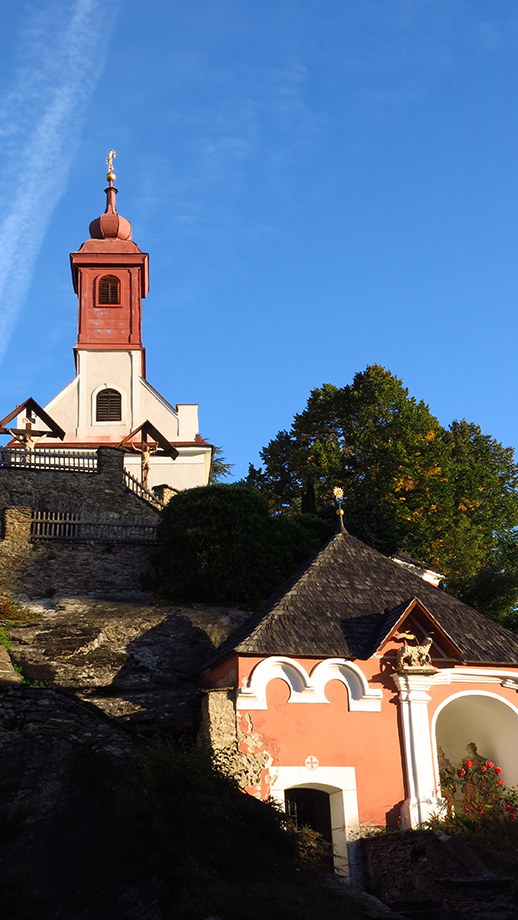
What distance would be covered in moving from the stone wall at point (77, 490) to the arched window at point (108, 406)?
1197 centimetres

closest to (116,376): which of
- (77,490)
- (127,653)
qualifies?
(77,490)

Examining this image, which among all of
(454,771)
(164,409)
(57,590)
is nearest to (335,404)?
(164,409)

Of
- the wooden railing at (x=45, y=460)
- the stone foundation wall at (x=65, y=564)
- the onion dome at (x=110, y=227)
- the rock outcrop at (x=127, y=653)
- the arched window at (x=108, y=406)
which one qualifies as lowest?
the rock outcrop at (x=127, y=653)

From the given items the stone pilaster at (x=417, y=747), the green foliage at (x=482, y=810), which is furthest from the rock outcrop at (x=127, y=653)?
the green foliage at (x=482, y=810)

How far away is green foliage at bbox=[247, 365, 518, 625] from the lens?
30.5 meters

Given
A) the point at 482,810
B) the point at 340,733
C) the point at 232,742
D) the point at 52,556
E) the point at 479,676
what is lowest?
the point at 482,810

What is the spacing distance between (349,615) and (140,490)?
15154 mm

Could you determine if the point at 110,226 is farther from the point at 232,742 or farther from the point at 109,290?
the point at 232,742

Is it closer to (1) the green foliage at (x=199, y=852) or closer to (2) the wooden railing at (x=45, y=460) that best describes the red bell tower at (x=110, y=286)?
(2) the wooden railing at (x=45, y=460)

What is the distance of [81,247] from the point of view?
45.9m

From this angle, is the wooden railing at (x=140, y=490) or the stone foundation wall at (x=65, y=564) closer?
the stone foundation wall at (x=65, y=564)

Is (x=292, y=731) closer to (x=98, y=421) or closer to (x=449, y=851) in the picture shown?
(x=449, y=851)

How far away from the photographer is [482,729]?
17.2 metres

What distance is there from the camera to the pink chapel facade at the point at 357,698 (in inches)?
574
